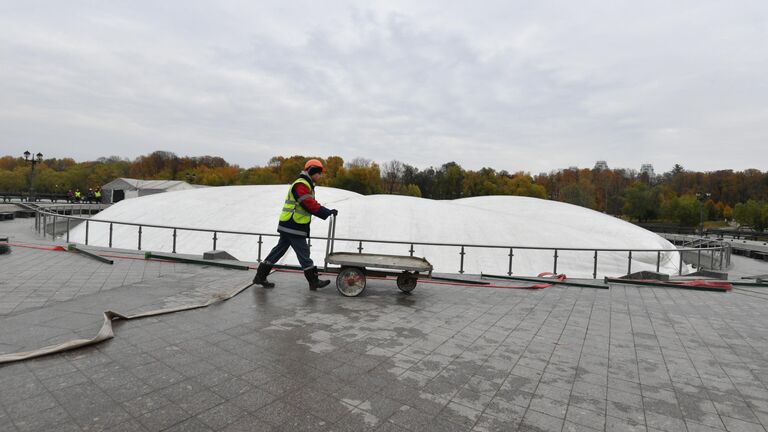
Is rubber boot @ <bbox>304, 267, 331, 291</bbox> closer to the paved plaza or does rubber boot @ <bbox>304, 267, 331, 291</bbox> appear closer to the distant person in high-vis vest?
the distant person in high-vis vest

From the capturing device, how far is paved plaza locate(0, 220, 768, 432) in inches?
116

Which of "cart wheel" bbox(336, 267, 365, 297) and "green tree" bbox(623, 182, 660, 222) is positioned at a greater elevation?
"green tree" bbox(623, 182, 660, 222)

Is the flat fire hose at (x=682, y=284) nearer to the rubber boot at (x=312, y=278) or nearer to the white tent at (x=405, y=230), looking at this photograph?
the rubber boot at (x=312, y=278)

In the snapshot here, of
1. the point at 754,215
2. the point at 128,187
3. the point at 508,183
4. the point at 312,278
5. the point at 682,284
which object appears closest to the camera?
the point at 312,278

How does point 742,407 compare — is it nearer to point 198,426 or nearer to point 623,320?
point 623,320

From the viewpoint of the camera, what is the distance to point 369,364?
3.90 meters

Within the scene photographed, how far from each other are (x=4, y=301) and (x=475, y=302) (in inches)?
269

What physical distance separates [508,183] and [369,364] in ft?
260

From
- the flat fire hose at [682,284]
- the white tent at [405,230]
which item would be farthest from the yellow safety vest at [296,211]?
the white tent at [405,230]

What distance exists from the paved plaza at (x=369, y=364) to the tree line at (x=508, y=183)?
6117cm

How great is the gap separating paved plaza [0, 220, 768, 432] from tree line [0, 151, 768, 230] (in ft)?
201

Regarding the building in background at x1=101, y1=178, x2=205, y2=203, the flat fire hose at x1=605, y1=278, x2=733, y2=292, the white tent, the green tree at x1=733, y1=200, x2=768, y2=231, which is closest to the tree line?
the green tree at x1=733, y1=200, x2=768, y2=231

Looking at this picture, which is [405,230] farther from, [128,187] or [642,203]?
[642,203]

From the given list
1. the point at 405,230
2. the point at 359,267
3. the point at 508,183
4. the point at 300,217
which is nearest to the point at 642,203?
the point at 508,183
